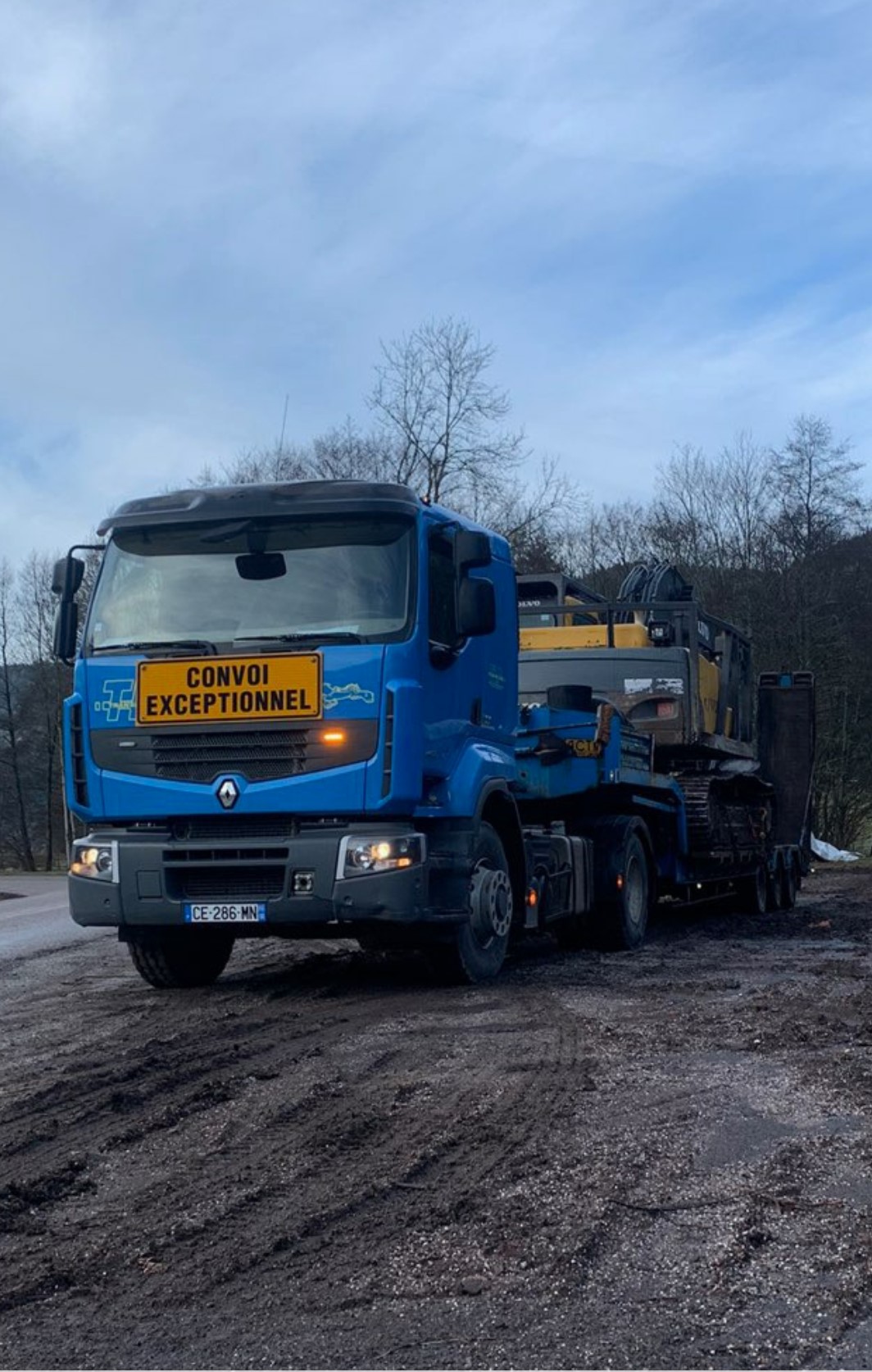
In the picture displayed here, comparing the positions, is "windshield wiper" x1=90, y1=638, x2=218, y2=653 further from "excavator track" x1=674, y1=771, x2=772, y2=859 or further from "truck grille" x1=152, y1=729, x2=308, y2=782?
"excavator track" x1=674, y1=771, x2=772, y2=859

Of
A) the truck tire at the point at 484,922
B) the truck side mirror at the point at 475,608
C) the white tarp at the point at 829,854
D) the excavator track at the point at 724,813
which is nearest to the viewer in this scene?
the truck side mirror at the point at 475,608

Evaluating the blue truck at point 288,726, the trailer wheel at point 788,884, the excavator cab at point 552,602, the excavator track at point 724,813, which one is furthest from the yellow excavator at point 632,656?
the blue truck at point 288,726

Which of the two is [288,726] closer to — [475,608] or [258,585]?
[258,585]

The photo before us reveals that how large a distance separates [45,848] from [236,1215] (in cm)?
5492

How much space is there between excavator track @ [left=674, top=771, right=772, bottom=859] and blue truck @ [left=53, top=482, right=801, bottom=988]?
206 inches

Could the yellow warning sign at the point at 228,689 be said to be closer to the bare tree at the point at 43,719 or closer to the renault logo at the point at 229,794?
the renault logo at the point at 229,794

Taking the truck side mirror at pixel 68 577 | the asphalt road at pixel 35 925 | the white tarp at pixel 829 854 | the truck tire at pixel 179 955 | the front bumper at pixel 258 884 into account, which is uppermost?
the truck side mirror at pixel 68 577

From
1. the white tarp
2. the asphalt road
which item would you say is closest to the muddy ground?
the asphalt road

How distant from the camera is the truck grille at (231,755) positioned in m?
9.40

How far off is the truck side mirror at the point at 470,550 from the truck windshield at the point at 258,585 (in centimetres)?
41

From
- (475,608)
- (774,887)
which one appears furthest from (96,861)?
(774,887)

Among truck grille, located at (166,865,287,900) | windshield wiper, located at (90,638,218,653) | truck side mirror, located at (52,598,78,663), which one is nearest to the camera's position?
truck grille, located at (166,865,287,900)

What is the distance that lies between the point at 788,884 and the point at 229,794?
1215 cm

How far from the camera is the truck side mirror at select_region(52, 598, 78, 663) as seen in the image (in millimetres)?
10258
